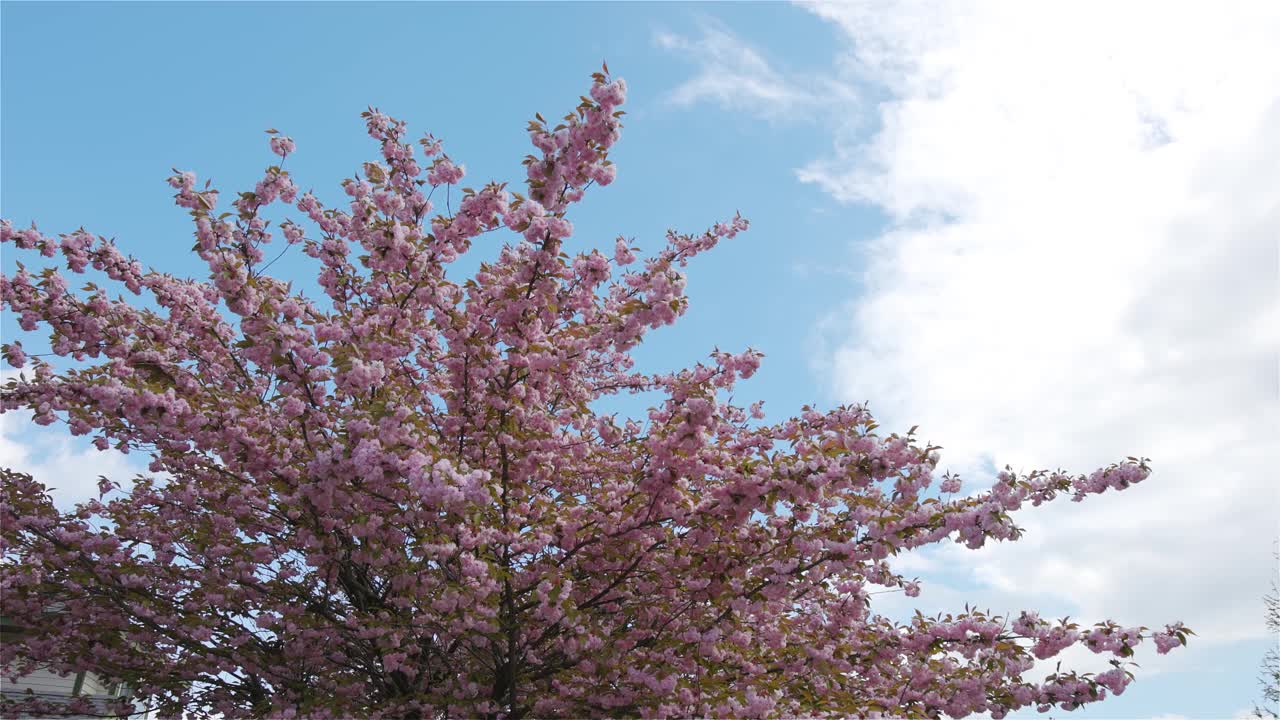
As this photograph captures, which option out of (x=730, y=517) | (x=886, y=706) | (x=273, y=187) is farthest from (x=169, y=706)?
(x=886, y=706)

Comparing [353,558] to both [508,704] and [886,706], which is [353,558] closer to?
[508,704]

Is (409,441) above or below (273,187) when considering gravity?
below

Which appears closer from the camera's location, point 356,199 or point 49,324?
point 49,324

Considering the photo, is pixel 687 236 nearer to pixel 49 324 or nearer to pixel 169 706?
pixel 49 324

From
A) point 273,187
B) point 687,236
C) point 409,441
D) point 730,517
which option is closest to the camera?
point 409,441

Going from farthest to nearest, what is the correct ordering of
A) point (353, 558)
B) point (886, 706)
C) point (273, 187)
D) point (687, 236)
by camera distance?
point (687, 236) → point (273, 187) → point (886, 706) → point (353, 558)

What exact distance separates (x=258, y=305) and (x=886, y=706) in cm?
657

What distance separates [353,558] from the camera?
7254mm

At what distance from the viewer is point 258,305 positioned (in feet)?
23.2

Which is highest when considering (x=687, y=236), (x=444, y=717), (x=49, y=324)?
(x=687, y=236)

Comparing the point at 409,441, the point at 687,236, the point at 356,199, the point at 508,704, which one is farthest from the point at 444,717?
the point at 687,236

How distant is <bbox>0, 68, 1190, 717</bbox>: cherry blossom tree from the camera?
662 cm

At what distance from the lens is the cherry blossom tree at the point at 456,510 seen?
261 inches

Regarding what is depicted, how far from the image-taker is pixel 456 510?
244 inches
